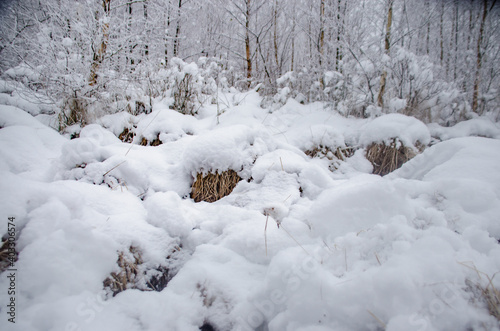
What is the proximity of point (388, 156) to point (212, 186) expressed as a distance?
2082 mm

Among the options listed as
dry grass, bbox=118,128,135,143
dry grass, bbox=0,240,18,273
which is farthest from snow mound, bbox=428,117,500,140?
dry grass, bbox=0,240,18,273

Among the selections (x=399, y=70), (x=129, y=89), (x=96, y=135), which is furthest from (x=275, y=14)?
(x=96, y=135)

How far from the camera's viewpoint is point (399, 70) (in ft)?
12.9

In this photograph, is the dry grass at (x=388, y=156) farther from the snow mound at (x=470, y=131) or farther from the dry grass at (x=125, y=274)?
the dry grass at (x=125, y=274)

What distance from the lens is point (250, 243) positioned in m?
1.17

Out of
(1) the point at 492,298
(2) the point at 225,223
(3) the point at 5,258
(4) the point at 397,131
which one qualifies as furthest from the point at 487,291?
(4) the point at 397,131

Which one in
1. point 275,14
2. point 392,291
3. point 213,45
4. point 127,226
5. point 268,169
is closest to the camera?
point 392,291

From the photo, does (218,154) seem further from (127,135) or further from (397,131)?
(397,131)

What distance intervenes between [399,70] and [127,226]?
470 centimetres

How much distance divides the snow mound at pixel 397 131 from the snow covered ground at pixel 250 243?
611 mm

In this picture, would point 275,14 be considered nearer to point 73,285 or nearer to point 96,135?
point 96,135

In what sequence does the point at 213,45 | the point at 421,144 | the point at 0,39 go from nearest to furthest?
the point at 421,144 → the point at 0,39 → the point at 213,45

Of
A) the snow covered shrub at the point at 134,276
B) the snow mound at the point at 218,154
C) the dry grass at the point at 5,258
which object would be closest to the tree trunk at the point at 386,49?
the snow mound at the point at 218,154

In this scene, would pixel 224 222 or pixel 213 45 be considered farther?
pixel 213 45
